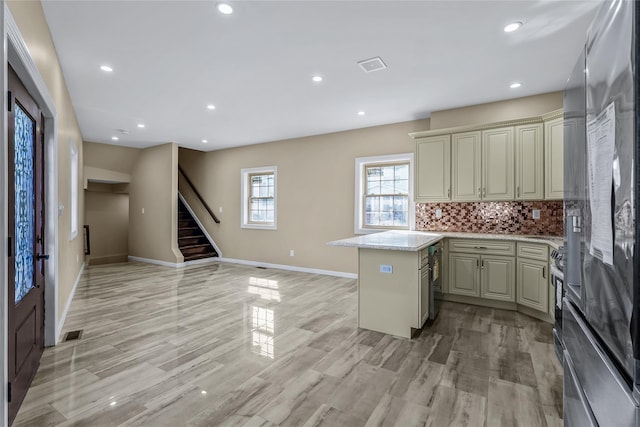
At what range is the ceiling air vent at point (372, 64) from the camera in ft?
10.5

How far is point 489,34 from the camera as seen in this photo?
274 centimetres

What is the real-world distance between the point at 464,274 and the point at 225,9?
395cm

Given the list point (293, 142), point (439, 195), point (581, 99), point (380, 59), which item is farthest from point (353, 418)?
point (293, 142)

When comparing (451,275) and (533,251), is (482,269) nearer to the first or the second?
(451,275)

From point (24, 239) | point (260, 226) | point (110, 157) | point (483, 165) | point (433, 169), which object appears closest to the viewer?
point (24, 239)

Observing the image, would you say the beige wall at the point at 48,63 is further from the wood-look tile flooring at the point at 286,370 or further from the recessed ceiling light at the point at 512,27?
the recessed ceiling light at the point at 512,27

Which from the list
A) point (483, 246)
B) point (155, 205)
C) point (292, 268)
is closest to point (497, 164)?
point (483, 246)

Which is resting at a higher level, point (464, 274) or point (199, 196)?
point (199, 196)

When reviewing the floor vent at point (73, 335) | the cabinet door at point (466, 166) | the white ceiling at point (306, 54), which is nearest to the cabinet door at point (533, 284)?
the cabinet door at point (466, 166)

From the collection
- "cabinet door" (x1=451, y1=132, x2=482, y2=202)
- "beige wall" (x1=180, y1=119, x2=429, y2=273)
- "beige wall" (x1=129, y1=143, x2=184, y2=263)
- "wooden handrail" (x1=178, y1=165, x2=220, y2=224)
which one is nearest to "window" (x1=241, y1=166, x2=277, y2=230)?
"beige wall" (x1=180, y1=119, x2=429, y2=273)

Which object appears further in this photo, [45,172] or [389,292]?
[389,292]

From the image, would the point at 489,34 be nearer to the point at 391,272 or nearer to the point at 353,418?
the point at 391,272

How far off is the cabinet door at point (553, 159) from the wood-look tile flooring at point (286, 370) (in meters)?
1.56

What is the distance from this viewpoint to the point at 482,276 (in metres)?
4.08
